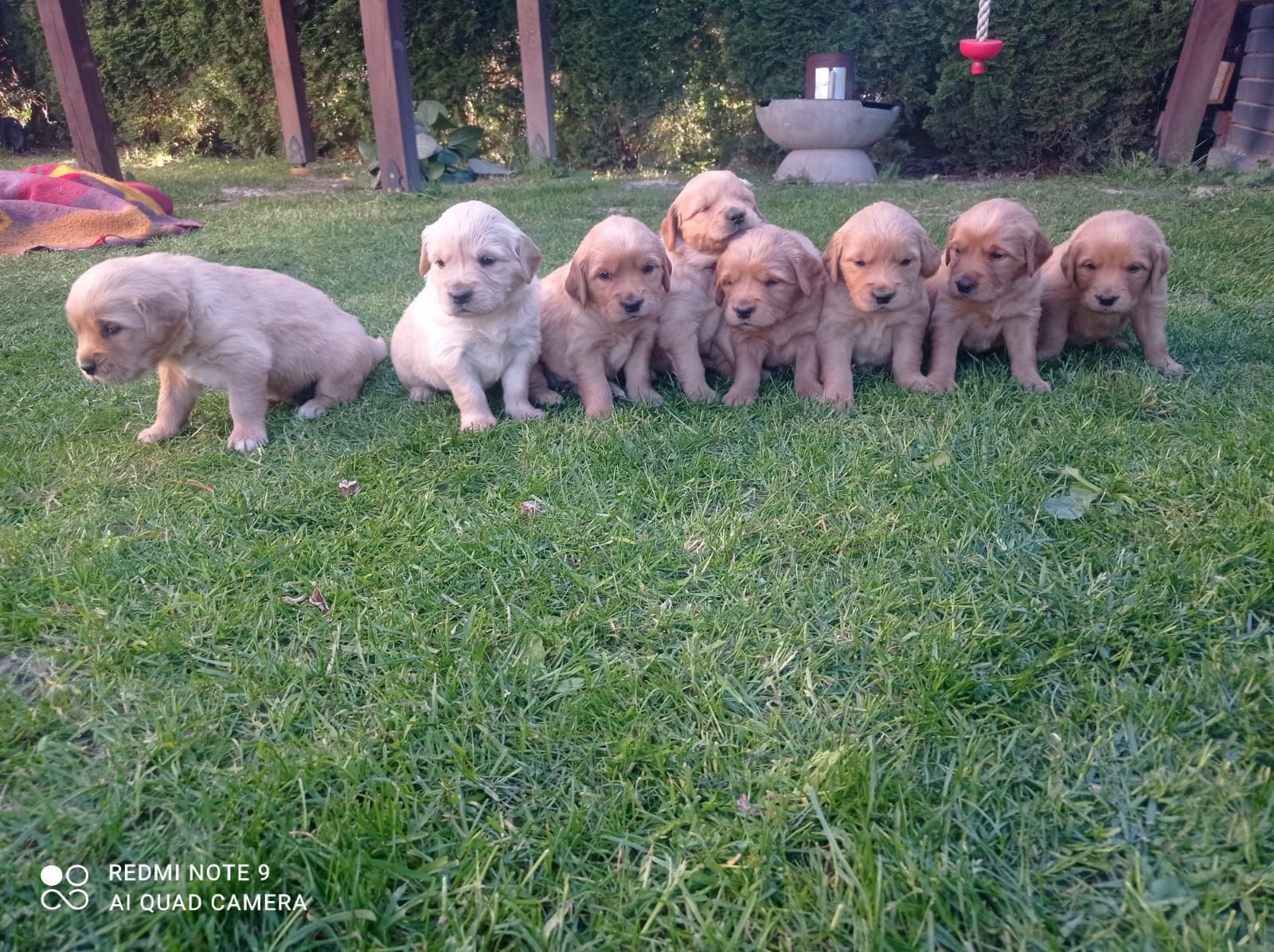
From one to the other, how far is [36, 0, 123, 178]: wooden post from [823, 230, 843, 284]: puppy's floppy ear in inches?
404

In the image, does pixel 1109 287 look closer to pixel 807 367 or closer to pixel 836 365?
pixel 836 365

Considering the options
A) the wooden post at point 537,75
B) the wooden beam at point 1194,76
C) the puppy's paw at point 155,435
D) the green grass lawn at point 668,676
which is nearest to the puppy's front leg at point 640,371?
the green grass lawn at point 668,676

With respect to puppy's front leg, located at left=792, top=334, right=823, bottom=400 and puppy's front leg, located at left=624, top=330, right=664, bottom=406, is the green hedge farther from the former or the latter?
puppy's front leg, located at left=624, top=330, right=664, bottom=406

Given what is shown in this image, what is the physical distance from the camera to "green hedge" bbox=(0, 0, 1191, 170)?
10969 mm

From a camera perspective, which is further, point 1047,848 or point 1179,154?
point 1179,154

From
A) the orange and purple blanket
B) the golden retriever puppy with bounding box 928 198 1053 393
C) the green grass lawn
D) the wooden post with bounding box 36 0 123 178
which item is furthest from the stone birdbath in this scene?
the wooden post with bounding box 36 0 123 178

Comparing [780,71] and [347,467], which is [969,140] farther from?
→ [347,467]

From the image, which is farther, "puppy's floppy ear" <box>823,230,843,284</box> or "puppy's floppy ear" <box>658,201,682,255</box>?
"puppy's floppy ear" <box>658,201,682,255</box>

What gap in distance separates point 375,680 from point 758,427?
2.04 metres

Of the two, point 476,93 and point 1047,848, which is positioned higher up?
point 476,93

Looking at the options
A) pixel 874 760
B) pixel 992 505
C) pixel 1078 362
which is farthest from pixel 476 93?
pixel 874 760

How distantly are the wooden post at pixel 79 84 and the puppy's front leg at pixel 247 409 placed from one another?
8.87m

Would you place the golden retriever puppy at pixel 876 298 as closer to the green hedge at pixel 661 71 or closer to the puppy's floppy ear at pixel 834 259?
the puppy's floppy ear at pixel 834 259

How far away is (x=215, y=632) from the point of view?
7.52 ft
